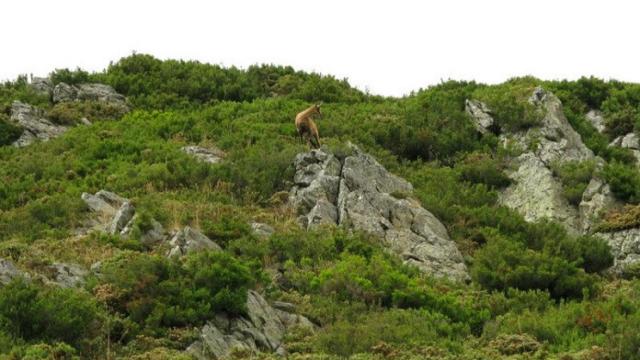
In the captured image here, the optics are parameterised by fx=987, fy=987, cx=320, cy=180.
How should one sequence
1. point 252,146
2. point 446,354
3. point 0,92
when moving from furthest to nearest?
point 0,92 → point 252,146 → point 446,354

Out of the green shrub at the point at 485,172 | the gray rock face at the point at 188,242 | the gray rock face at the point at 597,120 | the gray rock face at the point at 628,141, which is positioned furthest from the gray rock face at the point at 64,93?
the gray rock face at the point at 628,141

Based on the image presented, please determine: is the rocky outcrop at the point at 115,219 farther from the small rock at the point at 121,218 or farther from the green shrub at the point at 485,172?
the green shrub at the point at 485,172

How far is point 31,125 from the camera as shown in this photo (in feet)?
88.3

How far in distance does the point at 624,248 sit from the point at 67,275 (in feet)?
36.1

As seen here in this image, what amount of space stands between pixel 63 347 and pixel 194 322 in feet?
6.29

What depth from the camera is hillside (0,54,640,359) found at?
13.1 m

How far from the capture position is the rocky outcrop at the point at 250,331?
1247 centimetres

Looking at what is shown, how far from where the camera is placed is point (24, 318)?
40.3 feet

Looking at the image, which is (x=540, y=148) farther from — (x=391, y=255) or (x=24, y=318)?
(x=24, y=318)

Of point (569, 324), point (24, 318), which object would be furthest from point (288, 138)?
point (24, 318)

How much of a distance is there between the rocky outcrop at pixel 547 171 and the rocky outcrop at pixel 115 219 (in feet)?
28.6

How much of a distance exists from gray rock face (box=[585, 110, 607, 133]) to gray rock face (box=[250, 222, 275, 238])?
1267 centimetres

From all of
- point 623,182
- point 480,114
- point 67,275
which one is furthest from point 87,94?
point 67,275

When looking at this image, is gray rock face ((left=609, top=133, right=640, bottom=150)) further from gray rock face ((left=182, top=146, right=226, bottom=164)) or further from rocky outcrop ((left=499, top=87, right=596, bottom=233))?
gray rock face ((left=182, top=146, right=226, bottom=164))
